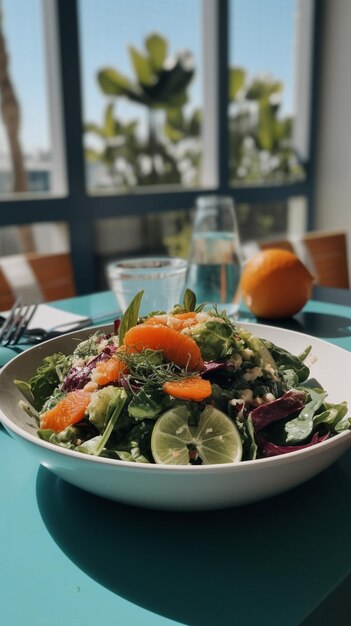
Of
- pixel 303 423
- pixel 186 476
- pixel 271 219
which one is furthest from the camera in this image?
pixel 271 219

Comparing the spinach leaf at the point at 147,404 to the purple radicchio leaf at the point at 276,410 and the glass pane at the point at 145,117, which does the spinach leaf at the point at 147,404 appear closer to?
the purple radicchio leaf at the point at 276,410

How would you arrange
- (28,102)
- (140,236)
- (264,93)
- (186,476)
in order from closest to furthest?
(186,476) → (28,102) → (140,236) → (264,93)

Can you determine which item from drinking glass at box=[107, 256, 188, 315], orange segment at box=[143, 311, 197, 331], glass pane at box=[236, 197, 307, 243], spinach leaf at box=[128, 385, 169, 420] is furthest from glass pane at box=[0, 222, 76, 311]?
glass pane at box=[236, 197, 307, 243]

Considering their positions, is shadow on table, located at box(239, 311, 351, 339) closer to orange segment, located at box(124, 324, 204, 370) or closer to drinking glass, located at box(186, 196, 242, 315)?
drinking glass, located at box(186, 196, 242, 315)

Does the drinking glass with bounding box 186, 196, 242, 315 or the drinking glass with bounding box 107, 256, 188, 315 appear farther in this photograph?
the drinking glass with bounding box 186, 196, 242, 315

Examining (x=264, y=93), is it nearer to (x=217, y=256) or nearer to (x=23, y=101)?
(x=23, y=101)

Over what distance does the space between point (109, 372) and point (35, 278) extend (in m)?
1.07

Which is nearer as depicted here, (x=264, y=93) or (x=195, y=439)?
(x=195, y=439)

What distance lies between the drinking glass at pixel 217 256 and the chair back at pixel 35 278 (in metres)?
0.57

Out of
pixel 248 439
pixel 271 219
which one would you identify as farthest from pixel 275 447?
pixel 271 219

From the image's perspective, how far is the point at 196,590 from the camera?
1.24 feet

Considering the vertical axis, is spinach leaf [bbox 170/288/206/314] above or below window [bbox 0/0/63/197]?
below

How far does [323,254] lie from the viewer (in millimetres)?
2055

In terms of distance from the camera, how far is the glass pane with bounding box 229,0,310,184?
11.1ft
